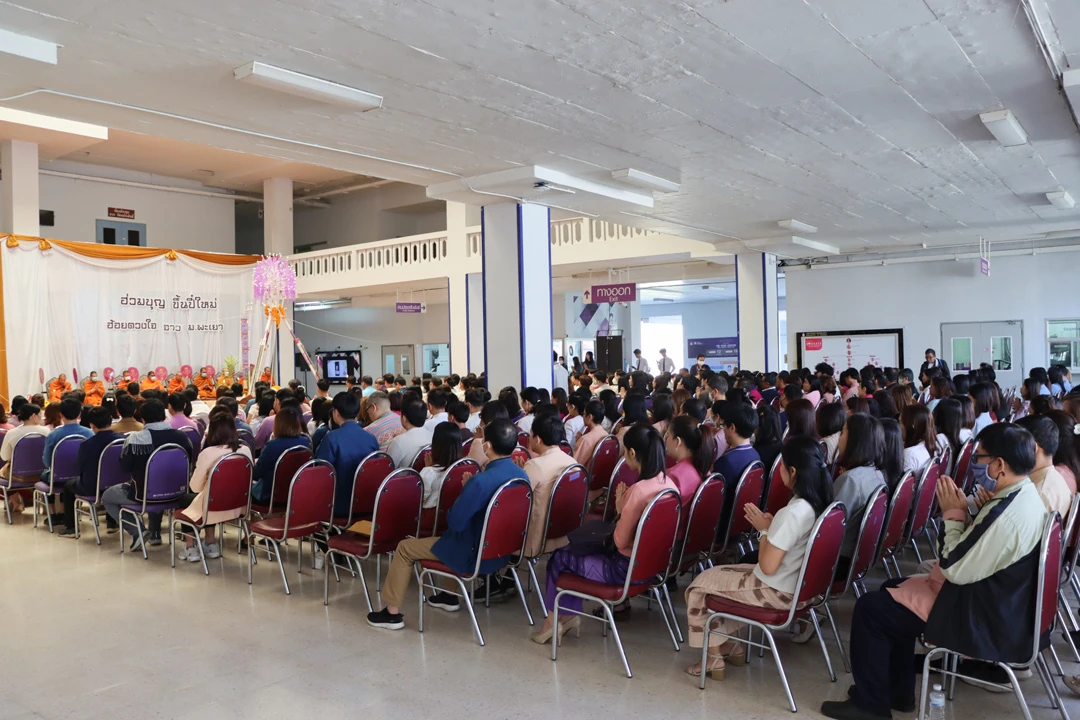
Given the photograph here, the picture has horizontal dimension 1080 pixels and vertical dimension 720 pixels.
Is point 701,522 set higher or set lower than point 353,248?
lower

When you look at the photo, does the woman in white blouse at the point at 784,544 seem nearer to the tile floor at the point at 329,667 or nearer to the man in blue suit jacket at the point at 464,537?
the tile floor at the point at 329,667

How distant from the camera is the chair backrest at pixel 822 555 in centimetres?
302

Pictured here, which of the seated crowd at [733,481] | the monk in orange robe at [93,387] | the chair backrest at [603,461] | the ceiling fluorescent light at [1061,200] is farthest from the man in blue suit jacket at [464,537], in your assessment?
the monk in orange robe at [93,387]

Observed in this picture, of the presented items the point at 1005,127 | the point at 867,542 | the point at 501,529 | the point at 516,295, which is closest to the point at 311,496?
the point at 501,529

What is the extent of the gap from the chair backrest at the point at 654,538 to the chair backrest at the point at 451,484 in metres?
1.22

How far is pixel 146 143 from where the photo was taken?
58.6 ft

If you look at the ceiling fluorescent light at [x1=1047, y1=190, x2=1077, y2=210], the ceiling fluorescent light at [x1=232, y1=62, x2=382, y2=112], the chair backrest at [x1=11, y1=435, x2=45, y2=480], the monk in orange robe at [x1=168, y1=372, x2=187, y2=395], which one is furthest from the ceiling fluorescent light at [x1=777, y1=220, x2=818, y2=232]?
the monk in orange robe at [x1=168, y1=372, x2=187, y2=395]

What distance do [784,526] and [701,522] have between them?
32.9 inches

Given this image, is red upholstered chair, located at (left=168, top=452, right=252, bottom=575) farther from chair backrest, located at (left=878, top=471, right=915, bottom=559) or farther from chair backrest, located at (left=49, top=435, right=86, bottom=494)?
chair backrest, located at (left=878, top=471, right=915, bottom=559)

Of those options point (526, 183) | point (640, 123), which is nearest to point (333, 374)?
point (526, 183)

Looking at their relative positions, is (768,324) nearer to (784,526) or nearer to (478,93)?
(478,93)

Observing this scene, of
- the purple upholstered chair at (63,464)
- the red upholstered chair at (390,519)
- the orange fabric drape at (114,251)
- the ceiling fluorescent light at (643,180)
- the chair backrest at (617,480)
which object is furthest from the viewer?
the orange fabric drape at (114,251)

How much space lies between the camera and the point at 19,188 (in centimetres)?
1606

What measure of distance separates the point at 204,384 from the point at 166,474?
42.1ft
